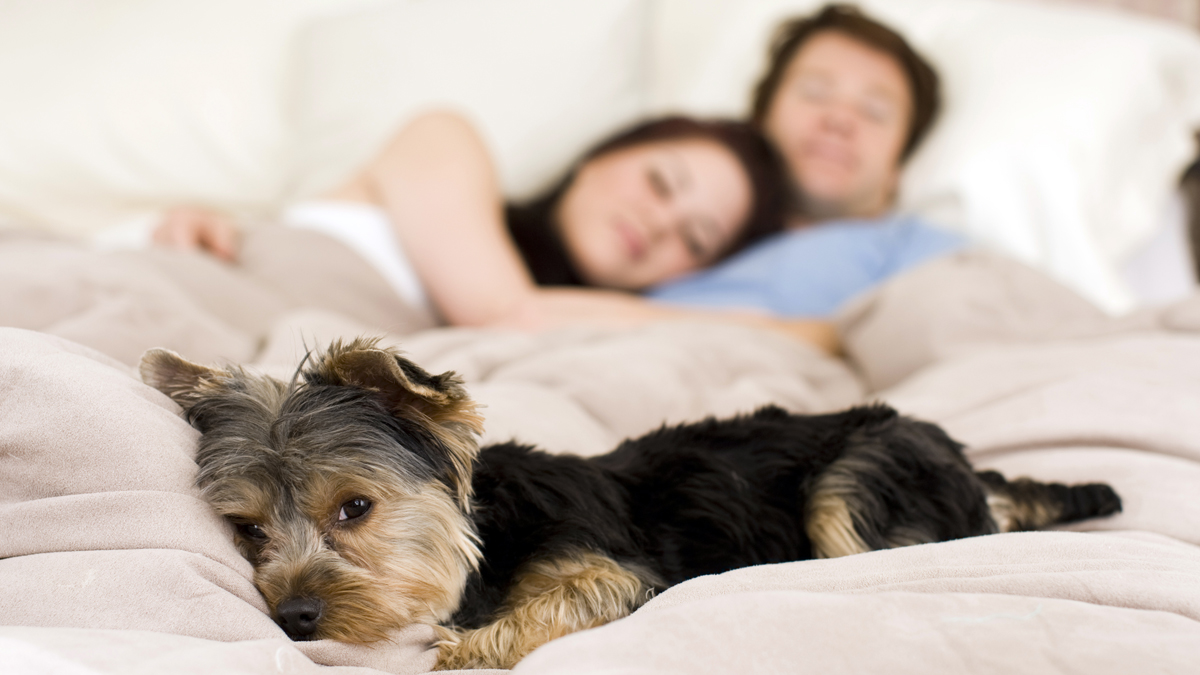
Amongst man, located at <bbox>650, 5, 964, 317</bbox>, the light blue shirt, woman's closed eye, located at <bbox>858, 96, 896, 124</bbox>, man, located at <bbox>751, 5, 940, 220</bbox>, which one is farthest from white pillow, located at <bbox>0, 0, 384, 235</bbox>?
woman's closed eye, located at <bbox>858, 96, 896, 124</bbox>

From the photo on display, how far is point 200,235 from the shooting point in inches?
140

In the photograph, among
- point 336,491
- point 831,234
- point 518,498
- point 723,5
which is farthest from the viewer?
point 723,5

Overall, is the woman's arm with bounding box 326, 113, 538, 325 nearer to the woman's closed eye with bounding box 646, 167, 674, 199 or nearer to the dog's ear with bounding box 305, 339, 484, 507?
the woman's closed eye with bounding box 646, 167, 674, 199

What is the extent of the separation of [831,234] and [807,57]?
1.07 meters

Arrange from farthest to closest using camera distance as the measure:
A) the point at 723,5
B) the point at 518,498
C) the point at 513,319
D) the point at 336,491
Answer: the point at 723,5
the point at 513,319
the point at 518,498
the point at 336,491

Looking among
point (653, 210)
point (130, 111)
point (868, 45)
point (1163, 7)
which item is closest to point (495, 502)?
point (653, 210)

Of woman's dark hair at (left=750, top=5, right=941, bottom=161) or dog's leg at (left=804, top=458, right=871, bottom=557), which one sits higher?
woman's dark hair at (left=750, top=5, right=941, bottom=161)

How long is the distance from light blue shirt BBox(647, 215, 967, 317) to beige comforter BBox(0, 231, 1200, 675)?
4.00 feet

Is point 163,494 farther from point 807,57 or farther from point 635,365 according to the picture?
point 807,57

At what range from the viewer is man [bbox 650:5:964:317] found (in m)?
3.92

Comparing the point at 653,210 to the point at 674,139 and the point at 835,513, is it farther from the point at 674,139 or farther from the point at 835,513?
the point at 835,513

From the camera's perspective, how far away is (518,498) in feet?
5.24

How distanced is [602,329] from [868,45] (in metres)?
2.36

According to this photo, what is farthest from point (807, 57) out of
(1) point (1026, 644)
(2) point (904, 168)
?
(1) point (1026, 644)
